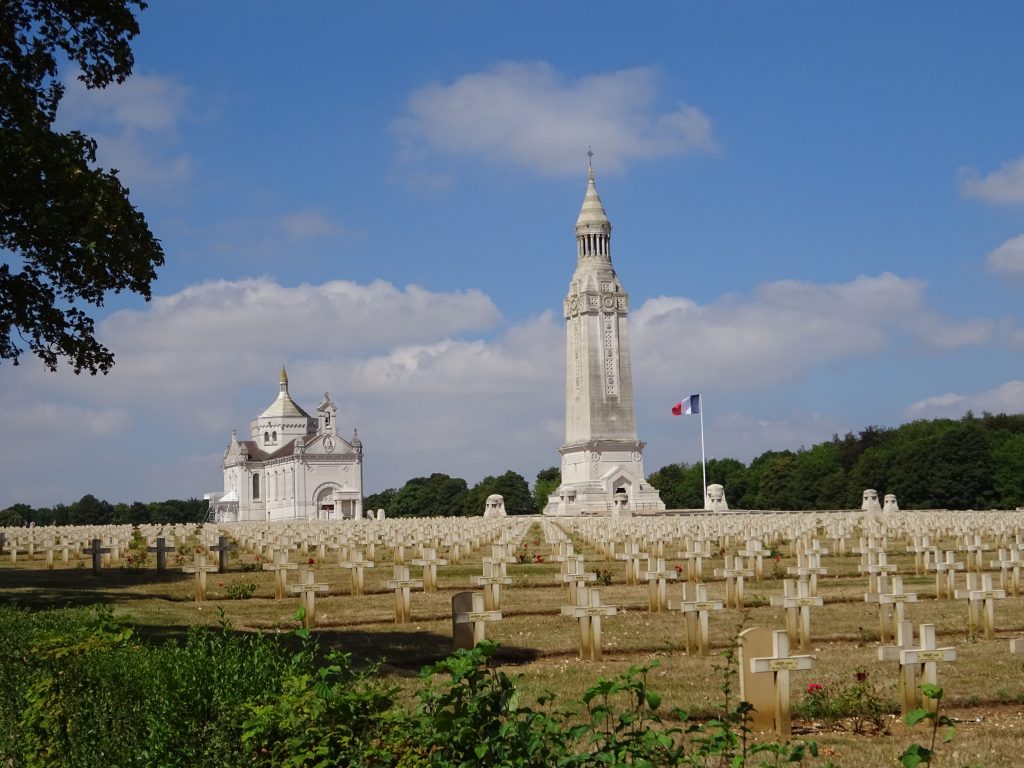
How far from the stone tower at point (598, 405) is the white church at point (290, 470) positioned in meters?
28.8

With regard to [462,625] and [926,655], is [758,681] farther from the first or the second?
[462,625]

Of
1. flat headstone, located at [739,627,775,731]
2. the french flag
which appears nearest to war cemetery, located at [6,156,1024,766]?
flat headstone, located at [739,627,775,731]

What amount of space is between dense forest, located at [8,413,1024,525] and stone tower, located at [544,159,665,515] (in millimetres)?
15144

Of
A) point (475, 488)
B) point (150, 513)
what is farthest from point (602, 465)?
point (150, 513)

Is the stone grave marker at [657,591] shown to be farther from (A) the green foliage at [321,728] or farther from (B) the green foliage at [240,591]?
(A) the green foliage at [321,728]

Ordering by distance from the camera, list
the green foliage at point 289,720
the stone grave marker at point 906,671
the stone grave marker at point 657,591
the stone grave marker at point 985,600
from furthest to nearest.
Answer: the stone grave marker at point 657,591 → the stone grave marker at point 985,600 → the stone grave marker at point 906,671 → the green foliage at point 289,720

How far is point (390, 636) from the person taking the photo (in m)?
14.6

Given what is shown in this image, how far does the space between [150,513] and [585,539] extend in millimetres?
100808

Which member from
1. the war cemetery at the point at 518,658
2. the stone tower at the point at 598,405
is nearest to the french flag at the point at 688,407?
the stone tower at the point at 598,405

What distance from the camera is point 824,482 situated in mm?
88938

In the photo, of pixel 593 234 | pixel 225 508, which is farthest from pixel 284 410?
pixel 593 234

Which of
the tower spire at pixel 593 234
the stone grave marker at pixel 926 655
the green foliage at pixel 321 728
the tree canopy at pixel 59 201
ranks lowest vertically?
the stone grave marker at pixel 926 655

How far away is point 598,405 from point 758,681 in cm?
7752

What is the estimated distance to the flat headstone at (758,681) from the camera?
27.8ft
